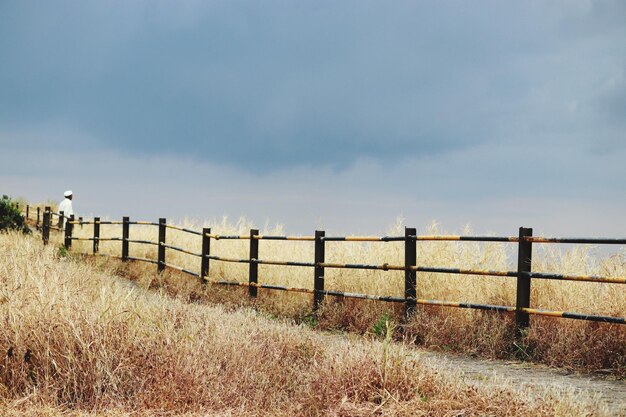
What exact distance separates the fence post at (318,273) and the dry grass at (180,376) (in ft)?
14.7

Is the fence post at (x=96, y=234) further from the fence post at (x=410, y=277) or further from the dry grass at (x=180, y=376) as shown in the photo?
the dry grass at (x=180, y=376)

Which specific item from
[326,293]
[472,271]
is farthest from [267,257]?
[472,271]

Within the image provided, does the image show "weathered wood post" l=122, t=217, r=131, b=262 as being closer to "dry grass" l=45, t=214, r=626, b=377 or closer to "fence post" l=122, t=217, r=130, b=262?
"fence post" l=122, t=217, r=130, b=262

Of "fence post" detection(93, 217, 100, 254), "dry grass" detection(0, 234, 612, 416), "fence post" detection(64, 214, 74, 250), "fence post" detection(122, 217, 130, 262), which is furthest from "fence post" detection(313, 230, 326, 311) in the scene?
"fence post" detection(64, 214, 74, 250)

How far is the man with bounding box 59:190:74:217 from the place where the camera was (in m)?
23.2

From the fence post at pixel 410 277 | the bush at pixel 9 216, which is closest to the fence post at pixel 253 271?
the fence post at pixel 410 277

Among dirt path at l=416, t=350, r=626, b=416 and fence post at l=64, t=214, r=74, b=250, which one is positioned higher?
fence post at l=64, t=214, r=74, b=250

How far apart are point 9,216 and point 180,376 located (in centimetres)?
2121

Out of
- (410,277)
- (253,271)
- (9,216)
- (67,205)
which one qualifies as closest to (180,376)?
(410,277)

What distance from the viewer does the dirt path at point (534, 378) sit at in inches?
251

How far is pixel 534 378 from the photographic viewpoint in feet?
23.9

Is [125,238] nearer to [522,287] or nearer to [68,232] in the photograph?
[68,232]

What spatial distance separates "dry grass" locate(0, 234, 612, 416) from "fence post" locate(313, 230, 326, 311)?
4466mm

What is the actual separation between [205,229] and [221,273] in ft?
3.52
